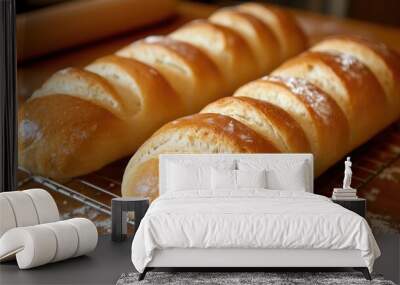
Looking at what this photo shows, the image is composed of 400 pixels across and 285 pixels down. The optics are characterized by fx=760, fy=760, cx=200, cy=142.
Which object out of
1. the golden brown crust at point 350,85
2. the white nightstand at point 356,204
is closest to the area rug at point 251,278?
the white nightstand at point 356,204

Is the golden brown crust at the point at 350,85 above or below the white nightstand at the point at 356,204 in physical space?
above

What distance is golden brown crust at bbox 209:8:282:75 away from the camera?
4633 millimetres

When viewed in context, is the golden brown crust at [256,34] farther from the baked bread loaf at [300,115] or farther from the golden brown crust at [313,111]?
the golden brown crust at [313,111]

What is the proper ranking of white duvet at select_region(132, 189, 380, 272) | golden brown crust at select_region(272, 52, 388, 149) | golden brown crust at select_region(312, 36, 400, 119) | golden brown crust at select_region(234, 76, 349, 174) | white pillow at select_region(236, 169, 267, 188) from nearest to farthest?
1. white duvet at select_region(132, 189, 380, 272)
2. white pillow at select_region(236, 169, 267, 188)
3. golden brown crust at select_region(234, 76, 349, 174)
4. golden brown crust at select_region(272, 52, 388, 149)
5. golden brown crust at select_region(312, 36, 400, 119)

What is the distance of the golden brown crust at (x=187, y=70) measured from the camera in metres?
4.39

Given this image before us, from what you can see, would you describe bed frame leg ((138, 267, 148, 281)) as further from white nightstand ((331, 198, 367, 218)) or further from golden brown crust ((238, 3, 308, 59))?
golden brown crust ((238, 3, 308, 59))

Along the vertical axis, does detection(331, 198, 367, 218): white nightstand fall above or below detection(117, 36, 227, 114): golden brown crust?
below

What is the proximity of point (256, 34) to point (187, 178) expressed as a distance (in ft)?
3.54

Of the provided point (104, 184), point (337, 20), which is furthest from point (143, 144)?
point (337, 20)

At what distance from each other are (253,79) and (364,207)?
1066 mm

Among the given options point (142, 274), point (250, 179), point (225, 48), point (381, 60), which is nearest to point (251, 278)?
point (142, 274)

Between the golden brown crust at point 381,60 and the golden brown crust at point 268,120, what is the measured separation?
2.22 feet

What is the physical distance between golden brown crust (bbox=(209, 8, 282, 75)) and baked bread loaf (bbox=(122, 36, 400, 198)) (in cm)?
24

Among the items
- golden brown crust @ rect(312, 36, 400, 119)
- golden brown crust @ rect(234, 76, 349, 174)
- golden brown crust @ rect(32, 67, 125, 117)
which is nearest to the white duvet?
golden brown crust @ rect(234, 76, 349, 174)
